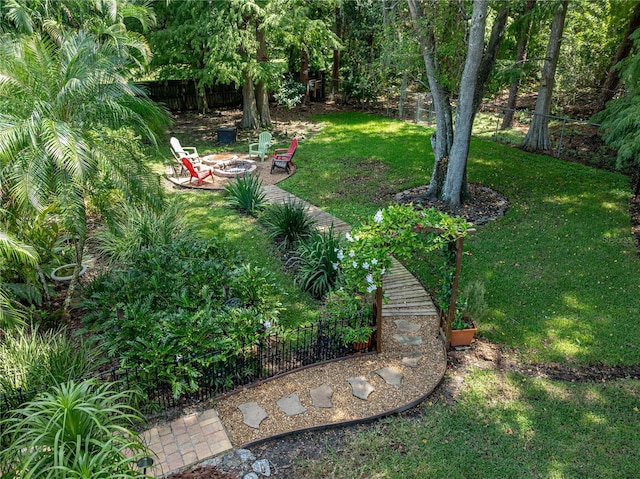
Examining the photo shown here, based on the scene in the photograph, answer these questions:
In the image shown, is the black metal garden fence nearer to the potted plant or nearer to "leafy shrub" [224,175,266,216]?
the potted plant

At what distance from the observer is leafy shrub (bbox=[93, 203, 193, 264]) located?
7949mm

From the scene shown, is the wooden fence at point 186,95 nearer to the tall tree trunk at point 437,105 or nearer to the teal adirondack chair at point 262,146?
the teal adirondack chair at point 262,146

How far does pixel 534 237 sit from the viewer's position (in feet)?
29.8

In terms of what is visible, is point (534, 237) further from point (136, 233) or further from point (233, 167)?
point (233, 167)

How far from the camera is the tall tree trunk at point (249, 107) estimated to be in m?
16.6

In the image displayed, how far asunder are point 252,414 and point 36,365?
94.1 inches

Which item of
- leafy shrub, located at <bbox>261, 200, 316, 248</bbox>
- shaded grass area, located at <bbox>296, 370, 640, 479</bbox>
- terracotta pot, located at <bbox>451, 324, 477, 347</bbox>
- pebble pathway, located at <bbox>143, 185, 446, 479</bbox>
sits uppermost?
leafy shrub, located at <bbox>261, 200, 316, 248</bbox>

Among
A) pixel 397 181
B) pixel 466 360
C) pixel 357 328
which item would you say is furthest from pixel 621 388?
pixel 397 181

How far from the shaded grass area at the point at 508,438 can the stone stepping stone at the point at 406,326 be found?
3.82ft

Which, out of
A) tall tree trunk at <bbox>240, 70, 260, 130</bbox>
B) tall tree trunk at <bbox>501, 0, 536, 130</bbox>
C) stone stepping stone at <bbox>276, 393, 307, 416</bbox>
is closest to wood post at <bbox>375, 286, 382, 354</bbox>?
stone stepping stone at <bbox>276, 393, 307, 416</bbox>

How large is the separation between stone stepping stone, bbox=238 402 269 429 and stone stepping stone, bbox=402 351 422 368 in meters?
1.94

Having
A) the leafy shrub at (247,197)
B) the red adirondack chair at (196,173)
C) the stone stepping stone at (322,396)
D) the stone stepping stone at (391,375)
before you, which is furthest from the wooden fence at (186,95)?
the stone stepping stone at (322,396)

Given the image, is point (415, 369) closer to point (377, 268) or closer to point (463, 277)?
point (377, 268)

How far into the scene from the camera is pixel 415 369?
5.97 metres
